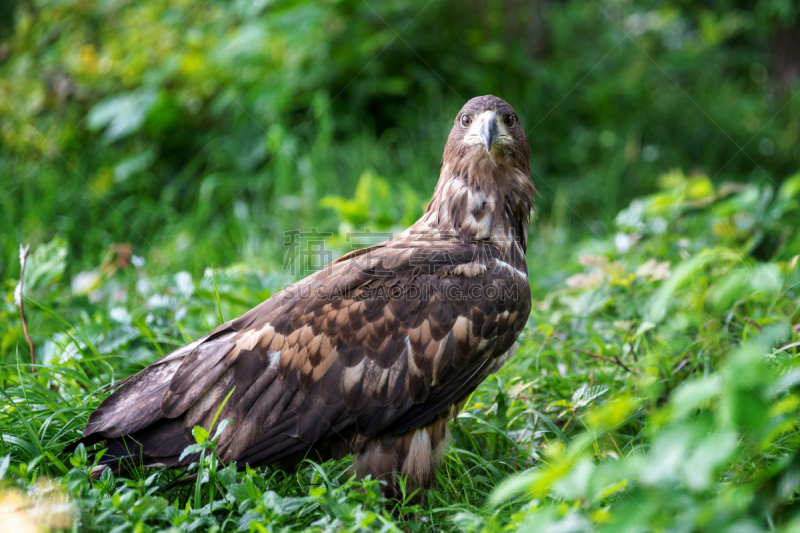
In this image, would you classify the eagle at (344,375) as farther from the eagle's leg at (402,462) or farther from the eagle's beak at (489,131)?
the eagle's beak at (489,131)

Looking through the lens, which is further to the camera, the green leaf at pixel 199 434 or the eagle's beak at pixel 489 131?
the eagle's beak at pixel 489 131

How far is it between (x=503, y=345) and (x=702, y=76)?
7829 millimetres

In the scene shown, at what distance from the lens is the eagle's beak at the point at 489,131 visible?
2.99 m

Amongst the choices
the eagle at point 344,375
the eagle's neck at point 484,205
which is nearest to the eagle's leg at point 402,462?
the eagle at point 344,375

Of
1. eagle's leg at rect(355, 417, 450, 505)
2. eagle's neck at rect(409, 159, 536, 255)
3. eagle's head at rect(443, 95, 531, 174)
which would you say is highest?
eagle's head at rect(443, 95, 531, 174)

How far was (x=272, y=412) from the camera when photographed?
8.47 ft

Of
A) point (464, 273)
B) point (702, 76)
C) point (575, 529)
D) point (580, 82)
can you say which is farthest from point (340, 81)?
point (575, 529)

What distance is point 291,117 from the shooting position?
7.04 meters

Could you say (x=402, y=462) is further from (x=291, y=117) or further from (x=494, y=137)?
(x=291, y=117)

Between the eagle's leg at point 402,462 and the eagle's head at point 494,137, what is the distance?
1.34 meters

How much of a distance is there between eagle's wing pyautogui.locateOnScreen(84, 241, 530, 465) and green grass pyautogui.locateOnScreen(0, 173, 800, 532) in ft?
0.64

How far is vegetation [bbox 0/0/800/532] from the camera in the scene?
226cm

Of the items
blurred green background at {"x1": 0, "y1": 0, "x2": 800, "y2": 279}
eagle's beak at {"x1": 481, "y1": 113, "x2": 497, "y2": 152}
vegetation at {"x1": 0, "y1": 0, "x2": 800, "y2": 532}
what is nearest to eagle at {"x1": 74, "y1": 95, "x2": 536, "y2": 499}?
vegetation at {"x1": 0, "y1": 0, "x2": 800, "y2": 532}

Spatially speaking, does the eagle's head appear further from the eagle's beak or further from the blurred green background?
the blurred green background
